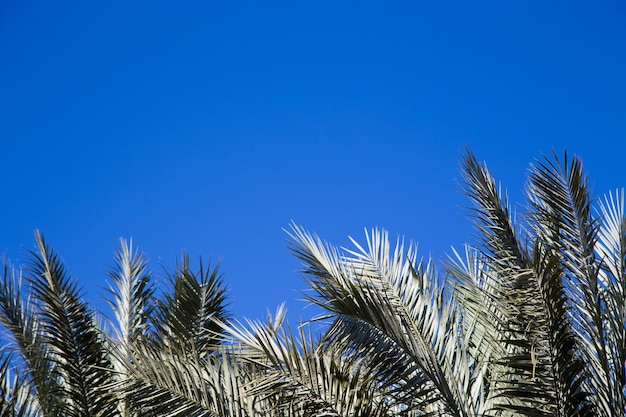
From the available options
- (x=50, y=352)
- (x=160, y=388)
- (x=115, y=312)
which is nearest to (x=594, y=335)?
(x=160, y=388)

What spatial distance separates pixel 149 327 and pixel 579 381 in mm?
5084

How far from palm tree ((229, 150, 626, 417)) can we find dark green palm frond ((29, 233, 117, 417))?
7.01 ft

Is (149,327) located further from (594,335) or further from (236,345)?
(594,335)

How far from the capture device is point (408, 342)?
5.67m

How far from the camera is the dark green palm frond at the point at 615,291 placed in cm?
589

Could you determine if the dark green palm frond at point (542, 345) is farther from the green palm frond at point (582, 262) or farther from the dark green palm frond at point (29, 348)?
the dark green palm frond at point (29, 348)

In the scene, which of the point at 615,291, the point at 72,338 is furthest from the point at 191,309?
the point at 615,291

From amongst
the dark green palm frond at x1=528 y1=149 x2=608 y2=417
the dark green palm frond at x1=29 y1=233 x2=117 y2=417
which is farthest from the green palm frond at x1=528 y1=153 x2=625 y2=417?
the dark green palm frond at x1=29 y1=233 x2=117 y2=417

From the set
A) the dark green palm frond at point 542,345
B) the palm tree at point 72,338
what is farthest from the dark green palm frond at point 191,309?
the dark green palm frond at point 542,345

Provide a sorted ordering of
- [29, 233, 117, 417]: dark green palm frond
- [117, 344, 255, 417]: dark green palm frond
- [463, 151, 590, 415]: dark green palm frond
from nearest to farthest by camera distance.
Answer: [117, 344, 255, 417]: dark green palm frond → [463, 151, 590, 415]: dark green palm frond → [29, 233, 117, 417]: dark green palm frond

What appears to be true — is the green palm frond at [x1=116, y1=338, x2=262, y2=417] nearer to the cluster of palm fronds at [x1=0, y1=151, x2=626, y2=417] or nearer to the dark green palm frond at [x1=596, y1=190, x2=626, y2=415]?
the cluster of palm fronds at [x1=0, y1=151, x2=626, y2=417]

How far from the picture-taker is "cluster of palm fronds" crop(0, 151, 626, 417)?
5.47 meters

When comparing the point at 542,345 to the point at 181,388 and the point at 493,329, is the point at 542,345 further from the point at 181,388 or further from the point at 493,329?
the point at 181,388

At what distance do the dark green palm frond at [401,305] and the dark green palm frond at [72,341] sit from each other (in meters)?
2.28
